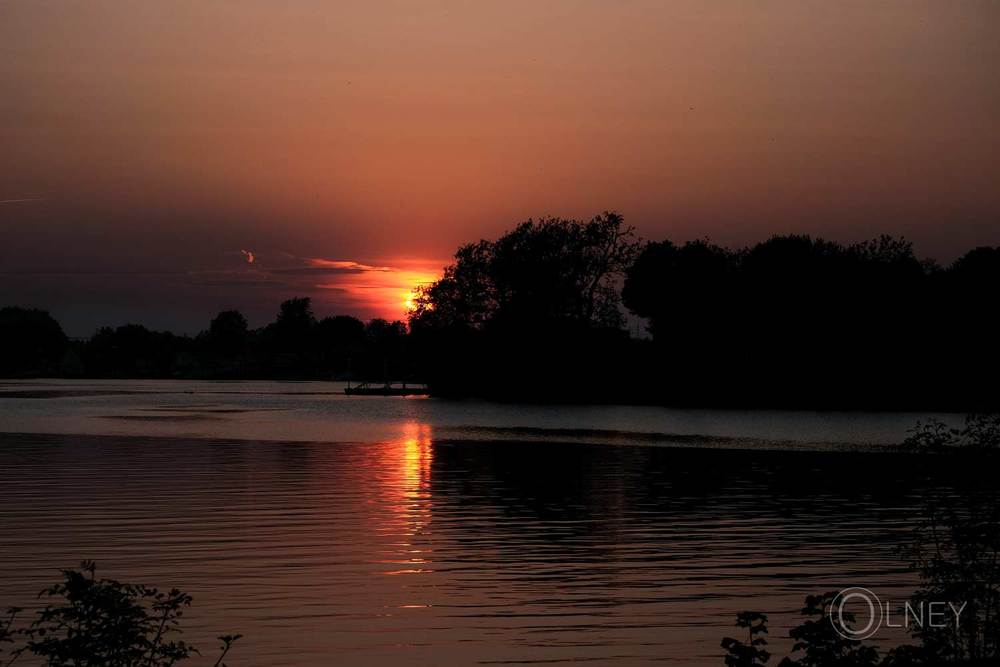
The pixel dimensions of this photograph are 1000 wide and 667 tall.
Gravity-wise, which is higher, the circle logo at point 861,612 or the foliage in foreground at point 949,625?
the foliage in foreground at point 949,625

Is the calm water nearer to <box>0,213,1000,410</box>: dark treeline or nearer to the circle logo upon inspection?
the circle logo

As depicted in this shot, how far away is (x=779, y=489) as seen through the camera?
119 ft

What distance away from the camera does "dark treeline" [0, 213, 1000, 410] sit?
113m

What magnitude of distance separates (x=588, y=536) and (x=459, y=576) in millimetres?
5762

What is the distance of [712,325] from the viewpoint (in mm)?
124000

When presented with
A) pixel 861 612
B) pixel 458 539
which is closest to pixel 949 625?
pixel 861 612

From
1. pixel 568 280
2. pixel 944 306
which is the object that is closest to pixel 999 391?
pixel 944 306

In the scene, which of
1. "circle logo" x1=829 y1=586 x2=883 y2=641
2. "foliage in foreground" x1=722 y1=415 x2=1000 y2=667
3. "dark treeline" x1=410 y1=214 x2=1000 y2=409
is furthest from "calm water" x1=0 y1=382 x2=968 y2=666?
"dark treeline" x1=410 y1=214 x2=1000 y2=409

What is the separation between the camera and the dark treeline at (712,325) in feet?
370

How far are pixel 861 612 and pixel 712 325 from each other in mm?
107940

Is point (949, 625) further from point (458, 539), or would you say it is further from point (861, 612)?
point (458, 539)

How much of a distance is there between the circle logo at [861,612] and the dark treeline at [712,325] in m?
88.0

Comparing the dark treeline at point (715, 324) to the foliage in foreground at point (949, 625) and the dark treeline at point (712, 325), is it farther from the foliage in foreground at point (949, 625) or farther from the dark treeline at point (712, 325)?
the foliage in foreground at point (949, 625)

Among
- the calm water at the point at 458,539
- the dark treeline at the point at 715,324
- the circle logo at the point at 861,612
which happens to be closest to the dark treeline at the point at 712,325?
the dark treeline at the point at 715,324
